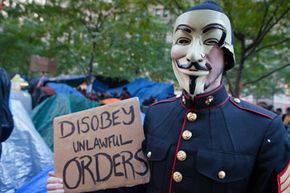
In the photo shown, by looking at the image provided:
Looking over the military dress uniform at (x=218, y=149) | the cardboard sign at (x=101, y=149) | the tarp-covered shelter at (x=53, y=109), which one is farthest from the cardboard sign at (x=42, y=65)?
the military dress uniform at (x=218, y=149)

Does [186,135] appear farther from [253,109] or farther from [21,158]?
[21,158]

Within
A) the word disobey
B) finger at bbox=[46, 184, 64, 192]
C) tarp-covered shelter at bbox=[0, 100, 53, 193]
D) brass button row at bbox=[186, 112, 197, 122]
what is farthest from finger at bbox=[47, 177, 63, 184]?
tarp-covered shelter at bbox=[0, 100, 53, 193]

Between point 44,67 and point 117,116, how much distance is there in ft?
29.8

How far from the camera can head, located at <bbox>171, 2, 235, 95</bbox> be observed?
1.43m

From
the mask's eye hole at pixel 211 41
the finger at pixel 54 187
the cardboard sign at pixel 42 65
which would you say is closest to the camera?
the mask's eye hole at pixel 211 41

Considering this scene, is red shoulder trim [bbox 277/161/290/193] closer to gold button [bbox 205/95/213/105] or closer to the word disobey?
gold button [bbox 205/95/213/105]

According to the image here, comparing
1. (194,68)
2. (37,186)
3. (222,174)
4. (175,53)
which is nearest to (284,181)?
(222,174)

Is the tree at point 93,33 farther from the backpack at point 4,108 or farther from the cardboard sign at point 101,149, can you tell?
the cardboard sign at point 101,149

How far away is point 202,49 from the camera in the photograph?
144cm

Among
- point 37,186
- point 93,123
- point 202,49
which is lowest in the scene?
point 37,186

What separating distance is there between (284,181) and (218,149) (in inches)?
10.2

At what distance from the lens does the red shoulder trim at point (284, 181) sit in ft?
4.38

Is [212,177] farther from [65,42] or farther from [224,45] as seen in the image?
[65,42]

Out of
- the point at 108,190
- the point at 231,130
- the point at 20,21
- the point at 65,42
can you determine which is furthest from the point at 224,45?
the point at 20,21
